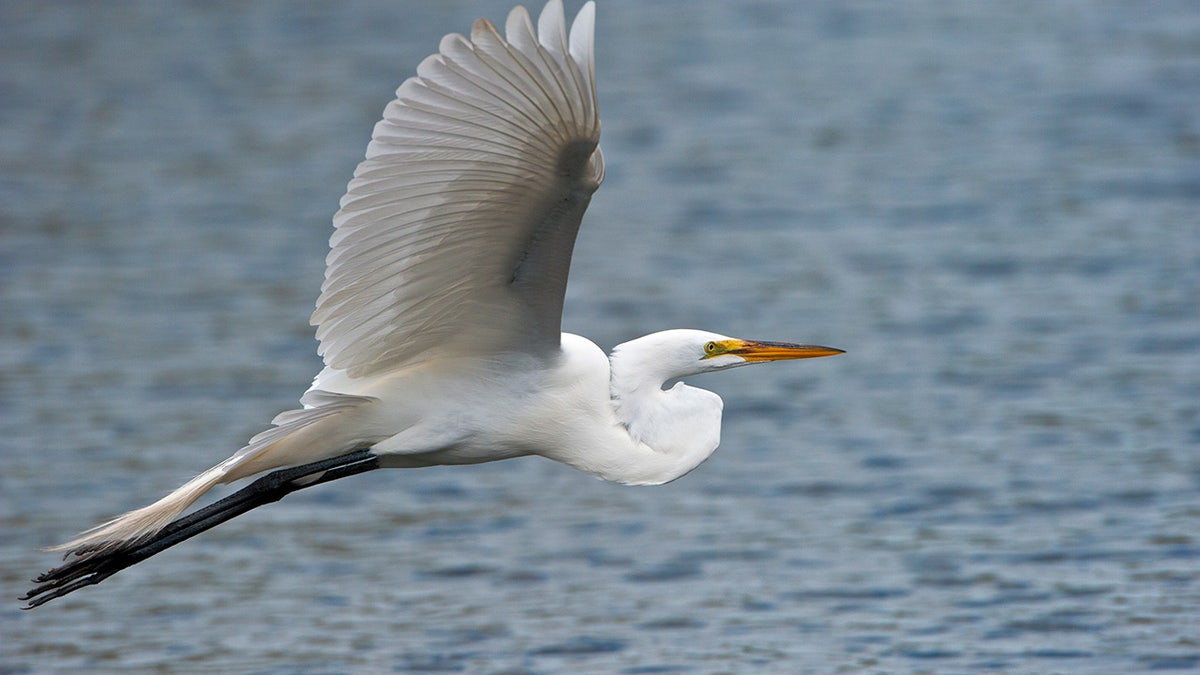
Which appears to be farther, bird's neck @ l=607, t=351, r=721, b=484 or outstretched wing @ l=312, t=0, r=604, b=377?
bird's neck @ l=607, t=351, r=721, b=484

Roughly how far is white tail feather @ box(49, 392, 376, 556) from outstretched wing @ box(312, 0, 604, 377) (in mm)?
162

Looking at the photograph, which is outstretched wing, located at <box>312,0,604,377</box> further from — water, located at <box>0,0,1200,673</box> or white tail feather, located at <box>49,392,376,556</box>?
water, located at <box>0,0,1200,673</box>

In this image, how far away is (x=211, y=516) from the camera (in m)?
5.87

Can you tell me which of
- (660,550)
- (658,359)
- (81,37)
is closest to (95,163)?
(81,37)

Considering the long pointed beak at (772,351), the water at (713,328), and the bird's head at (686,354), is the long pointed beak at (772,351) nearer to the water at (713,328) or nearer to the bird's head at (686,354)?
the bird's head at (686,354)

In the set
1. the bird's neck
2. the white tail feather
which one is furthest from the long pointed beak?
the white tail feather

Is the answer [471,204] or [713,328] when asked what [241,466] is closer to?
[471,204]

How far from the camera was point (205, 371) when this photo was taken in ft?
36.1

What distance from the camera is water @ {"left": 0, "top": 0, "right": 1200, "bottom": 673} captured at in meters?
7.61

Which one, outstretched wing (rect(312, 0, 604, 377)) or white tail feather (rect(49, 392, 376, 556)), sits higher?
outstretched wing (rect(312, 0, 604, 377))

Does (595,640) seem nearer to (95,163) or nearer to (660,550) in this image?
(660,550)

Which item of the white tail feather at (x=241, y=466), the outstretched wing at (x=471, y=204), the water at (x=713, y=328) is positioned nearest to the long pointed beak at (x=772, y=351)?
the outstretched wing at (x=471, y=204)

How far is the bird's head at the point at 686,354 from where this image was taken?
5.70m

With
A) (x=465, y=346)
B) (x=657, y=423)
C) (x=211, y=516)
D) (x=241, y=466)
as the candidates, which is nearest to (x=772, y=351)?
(x=657, y=423)
